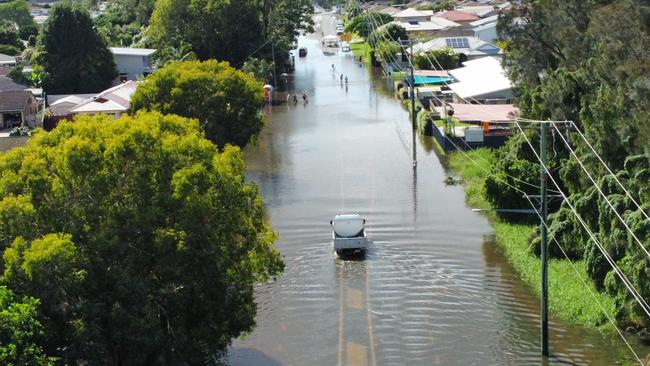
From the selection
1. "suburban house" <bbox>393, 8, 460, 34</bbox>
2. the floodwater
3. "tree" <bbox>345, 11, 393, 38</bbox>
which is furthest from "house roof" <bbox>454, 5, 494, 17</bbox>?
the floodwater

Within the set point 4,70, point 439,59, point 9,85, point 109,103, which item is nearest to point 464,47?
point 439,59

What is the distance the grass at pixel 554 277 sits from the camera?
30969 millimetres

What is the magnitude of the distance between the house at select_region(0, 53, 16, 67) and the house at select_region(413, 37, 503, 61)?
35788 mm

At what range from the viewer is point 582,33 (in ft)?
141

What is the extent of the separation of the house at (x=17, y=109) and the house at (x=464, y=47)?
36.8 m

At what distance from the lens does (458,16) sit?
12406cm

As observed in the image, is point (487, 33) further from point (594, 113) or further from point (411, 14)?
point (594, 113)

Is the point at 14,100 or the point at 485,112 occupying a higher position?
the point at 14,100

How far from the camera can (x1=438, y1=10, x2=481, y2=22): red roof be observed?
121 meters

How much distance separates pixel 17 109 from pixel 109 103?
6140mm

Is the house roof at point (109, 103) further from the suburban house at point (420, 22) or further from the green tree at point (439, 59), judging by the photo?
the suburban house at point (420, 22)

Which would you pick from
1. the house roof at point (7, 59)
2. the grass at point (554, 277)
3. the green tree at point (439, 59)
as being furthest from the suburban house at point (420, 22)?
the grass at point (554, 277)

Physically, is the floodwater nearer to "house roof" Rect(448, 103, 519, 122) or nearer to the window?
"house roof" Rect(448, 103, 519, 122)

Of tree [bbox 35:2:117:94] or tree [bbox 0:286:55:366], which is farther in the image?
tree [bbox 35:2:117:94]
